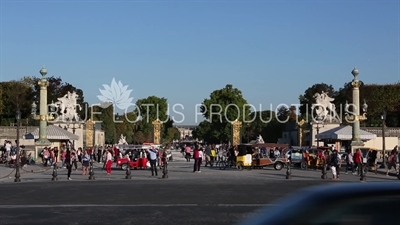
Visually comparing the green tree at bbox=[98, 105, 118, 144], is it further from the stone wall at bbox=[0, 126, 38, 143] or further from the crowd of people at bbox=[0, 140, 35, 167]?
the crowd of people at bbox=[0, 140, 35, 167]

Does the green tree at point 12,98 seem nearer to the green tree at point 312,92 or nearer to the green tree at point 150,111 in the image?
the green tree at point 150,111

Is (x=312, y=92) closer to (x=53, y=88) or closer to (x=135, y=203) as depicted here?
(x=53, y=88)

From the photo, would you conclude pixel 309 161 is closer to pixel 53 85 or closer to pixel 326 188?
pixel 326 188

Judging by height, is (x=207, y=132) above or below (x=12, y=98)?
below

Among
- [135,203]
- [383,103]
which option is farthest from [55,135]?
[383,103]

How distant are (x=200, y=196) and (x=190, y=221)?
269 inches

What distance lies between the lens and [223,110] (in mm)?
110188

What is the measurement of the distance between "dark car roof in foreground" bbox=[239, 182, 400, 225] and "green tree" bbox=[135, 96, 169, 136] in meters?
122

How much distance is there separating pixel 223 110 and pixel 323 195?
4143 inches

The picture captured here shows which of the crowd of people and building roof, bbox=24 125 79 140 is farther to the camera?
building roof, bbox=24 125 79 140

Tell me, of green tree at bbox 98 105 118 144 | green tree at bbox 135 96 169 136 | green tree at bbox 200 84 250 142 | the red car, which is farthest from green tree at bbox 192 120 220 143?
the red car

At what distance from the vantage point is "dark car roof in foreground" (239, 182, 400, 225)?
4.84m

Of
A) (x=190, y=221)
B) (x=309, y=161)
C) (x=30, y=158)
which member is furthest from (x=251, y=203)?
(x=30, y=158)

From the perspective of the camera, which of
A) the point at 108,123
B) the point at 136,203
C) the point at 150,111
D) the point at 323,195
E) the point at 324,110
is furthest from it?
the point at 150,111
